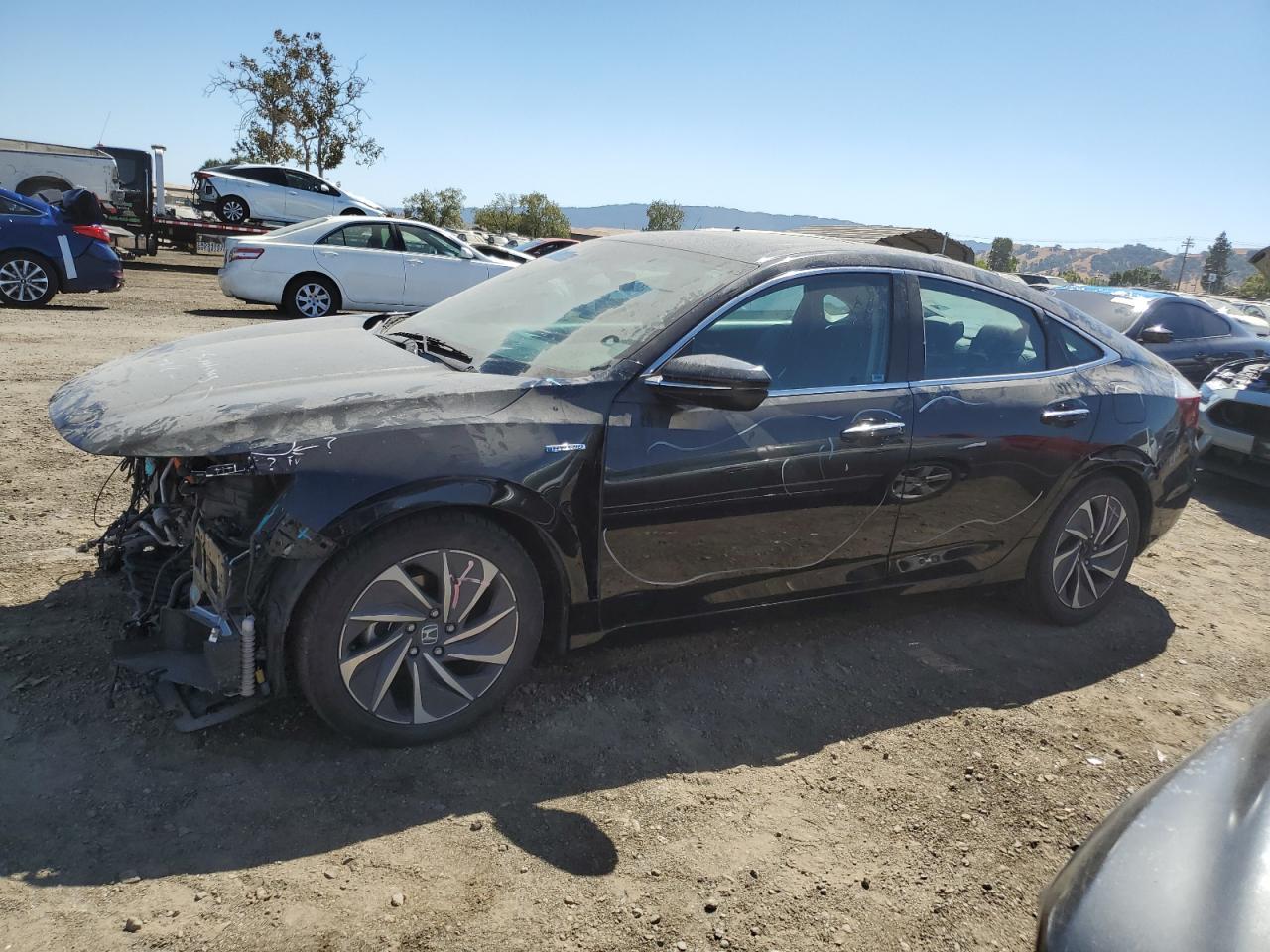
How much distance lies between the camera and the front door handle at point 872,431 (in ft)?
11.9

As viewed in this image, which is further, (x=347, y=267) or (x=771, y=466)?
(x=347, y=267)

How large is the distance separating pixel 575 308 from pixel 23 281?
10.6 meters

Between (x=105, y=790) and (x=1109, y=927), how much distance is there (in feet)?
8.57

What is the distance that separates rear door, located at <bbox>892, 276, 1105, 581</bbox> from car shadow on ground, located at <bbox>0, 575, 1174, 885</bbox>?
0.37m

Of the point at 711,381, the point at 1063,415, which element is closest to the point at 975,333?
the point at 1063,415

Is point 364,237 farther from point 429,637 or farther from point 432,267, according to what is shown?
point 429,637

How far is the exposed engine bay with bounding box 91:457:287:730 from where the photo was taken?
2.76 meters

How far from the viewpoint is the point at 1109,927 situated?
5.54 ft

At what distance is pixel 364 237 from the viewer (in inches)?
489

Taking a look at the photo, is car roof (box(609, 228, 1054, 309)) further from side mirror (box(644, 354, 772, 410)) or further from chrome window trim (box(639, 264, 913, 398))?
side mirror (box(644, 354, 772, 410))

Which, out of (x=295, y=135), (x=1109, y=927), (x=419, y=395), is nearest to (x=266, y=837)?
(x=419, y=395)

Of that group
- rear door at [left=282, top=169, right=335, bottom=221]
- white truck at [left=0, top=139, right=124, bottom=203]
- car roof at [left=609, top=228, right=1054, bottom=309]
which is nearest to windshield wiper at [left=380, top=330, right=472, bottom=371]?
car roof at [left=609, top=228, right=1054, bottom=309]

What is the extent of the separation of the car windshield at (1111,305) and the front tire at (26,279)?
11.6 meters

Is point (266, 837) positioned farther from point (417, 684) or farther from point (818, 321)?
point (818, 321)
